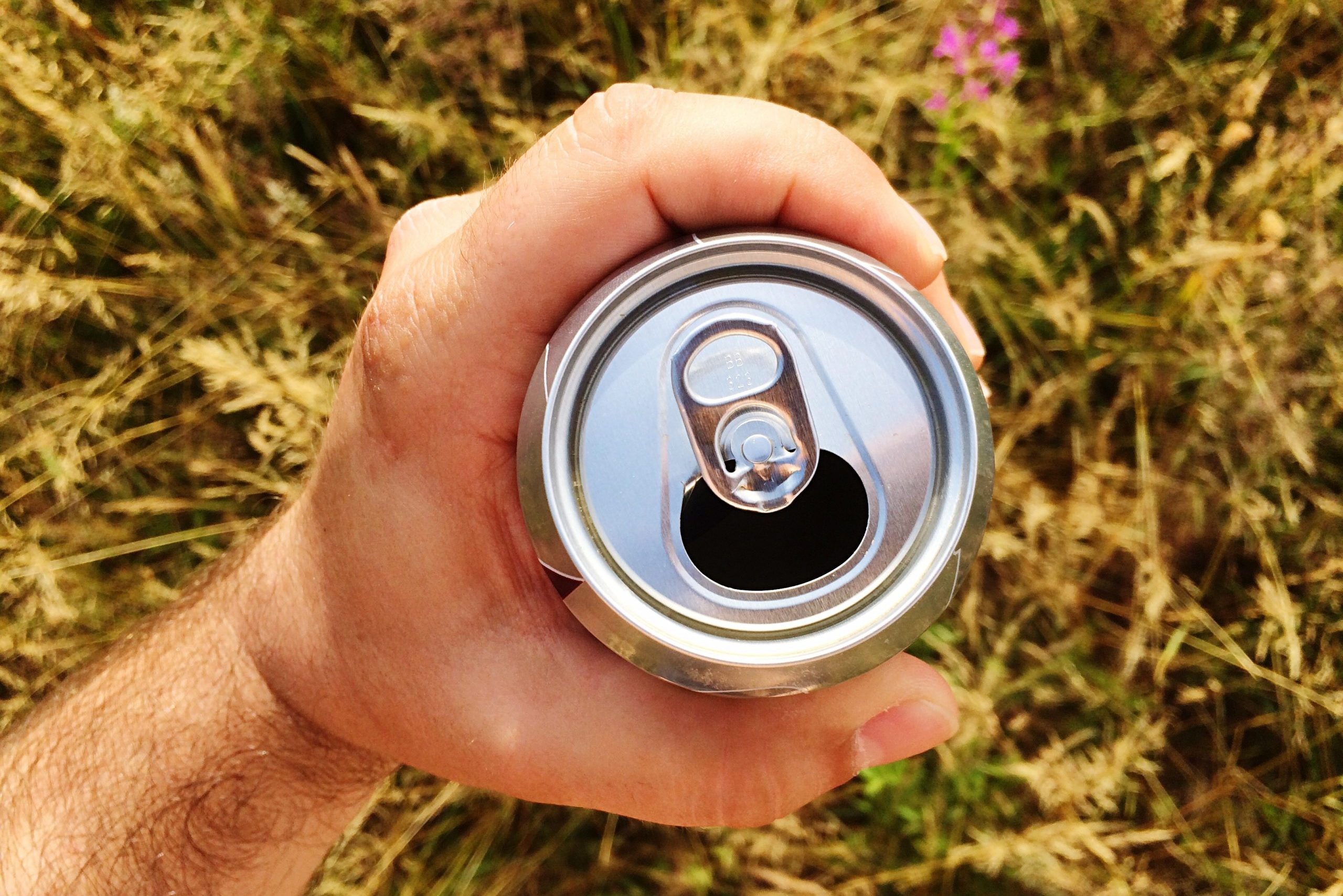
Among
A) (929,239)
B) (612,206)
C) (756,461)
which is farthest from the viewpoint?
(929,239)

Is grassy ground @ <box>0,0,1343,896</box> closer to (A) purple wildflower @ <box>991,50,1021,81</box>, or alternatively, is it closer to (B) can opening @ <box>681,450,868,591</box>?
(A) purple wildflower @ <box>991,50,1021,81</box>

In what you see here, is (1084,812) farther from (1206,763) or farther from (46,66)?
(46,66)

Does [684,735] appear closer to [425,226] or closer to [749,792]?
[749,792]

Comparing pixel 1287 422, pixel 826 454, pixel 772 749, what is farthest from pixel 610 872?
pixel 1287 422

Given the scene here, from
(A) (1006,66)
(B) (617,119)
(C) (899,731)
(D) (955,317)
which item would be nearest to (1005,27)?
(A) (1006,66)

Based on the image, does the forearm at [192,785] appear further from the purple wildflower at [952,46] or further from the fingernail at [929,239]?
the purple wildflower at [952,46]

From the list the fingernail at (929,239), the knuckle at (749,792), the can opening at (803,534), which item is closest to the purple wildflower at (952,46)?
the fingernail at (929,239)
